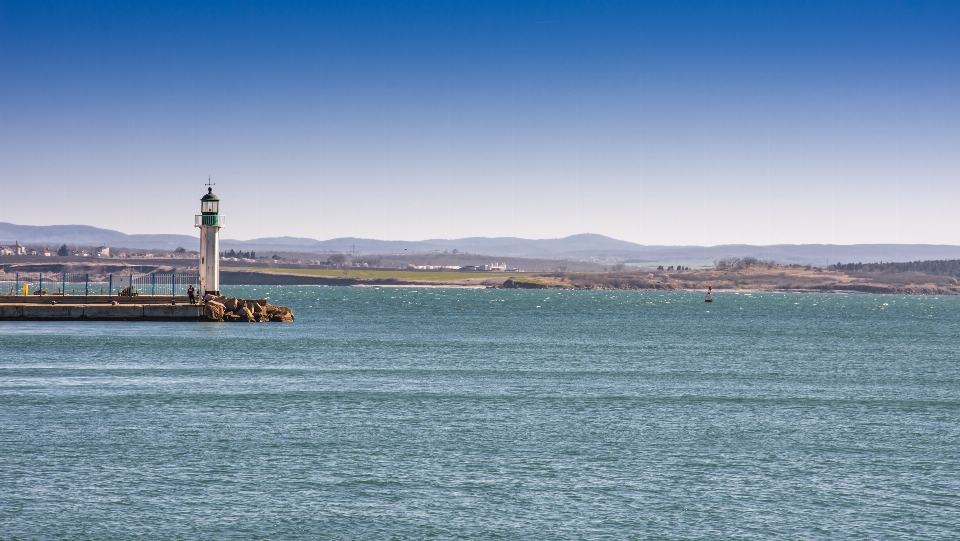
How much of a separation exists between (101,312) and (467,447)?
48.6m

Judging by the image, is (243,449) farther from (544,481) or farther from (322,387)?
(322,387)

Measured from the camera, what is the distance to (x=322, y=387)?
1307 inches

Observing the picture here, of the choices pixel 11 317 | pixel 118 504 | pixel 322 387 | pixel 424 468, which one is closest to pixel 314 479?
pixel 424 468

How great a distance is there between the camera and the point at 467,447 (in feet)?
74.0

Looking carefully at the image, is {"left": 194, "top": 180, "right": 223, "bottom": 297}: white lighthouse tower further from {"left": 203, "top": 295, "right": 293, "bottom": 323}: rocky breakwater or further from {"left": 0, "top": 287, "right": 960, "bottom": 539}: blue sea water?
{"left": 0, "top": 287, "right": 960, "bottom": 539}: blue sea water

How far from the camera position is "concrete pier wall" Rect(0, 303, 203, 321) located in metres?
63.6

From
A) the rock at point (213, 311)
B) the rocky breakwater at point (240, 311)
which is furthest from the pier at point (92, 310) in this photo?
the rocky breakwater at point (240, 311)

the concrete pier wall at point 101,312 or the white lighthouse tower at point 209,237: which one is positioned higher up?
the white lighthouse tower at point 209,237

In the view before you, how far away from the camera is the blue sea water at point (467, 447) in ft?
55.0

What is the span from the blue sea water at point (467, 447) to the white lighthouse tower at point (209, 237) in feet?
71.3

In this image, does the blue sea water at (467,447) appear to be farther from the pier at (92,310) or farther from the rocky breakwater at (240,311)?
the rocky breakwater at (240,311)

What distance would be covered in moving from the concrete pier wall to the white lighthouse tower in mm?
3692

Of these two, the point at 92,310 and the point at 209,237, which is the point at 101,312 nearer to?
the point at 92,310

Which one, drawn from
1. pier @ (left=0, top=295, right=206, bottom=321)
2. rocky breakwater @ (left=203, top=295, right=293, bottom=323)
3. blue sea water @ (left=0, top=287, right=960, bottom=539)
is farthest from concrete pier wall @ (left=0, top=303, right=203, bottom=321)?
blue sea water @ (left=0, top=287, right=960, bottom=539)
